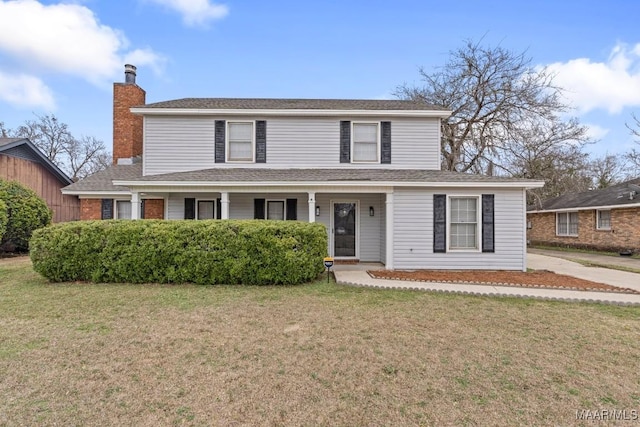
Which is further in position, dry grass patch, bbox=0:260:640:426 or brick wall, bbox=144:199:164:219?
brick wall, bbox=144:199:164:219

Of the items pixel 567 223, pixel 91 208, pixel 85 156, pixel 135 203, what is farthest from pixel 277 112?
pixel 85 156

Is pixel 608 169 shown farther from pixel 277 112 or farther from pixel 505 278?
pixel 277 112

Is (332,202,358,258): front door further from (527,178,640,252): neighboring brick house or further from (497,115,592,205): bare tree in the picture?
(527,178,640,252): neighboring brick house

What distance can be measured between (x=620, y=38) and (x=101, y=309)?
23.1m

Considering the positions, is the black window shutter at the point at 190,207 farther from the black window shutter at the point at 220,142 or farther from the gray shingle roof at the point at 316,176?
the black window shutter at the point at 220,142

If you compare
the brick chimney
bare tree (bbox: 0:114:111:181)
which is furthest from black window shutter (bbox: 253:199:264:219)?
bare tree (bbox: 0:114:111:181)

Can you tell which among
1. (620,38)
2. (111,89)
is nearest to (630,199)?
(620,38)

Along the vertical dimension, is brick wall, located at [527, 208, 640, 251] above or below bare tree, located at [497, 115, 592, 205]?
below

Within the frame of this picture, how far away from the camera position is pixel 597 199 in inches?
679

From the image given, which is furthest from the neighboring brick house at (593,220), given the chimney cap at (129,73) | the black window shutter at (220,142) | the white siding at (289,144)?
the chimney cap at (129,73)

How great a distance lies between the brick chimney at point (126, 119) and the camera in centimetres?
1255

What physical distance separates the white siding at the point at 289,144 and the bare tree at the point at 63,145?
92.3 feet

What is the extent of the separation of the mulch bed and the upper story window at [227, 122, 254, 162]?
555 centimetres

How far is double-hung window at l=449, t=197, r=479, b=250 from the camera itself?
932 centimetres
